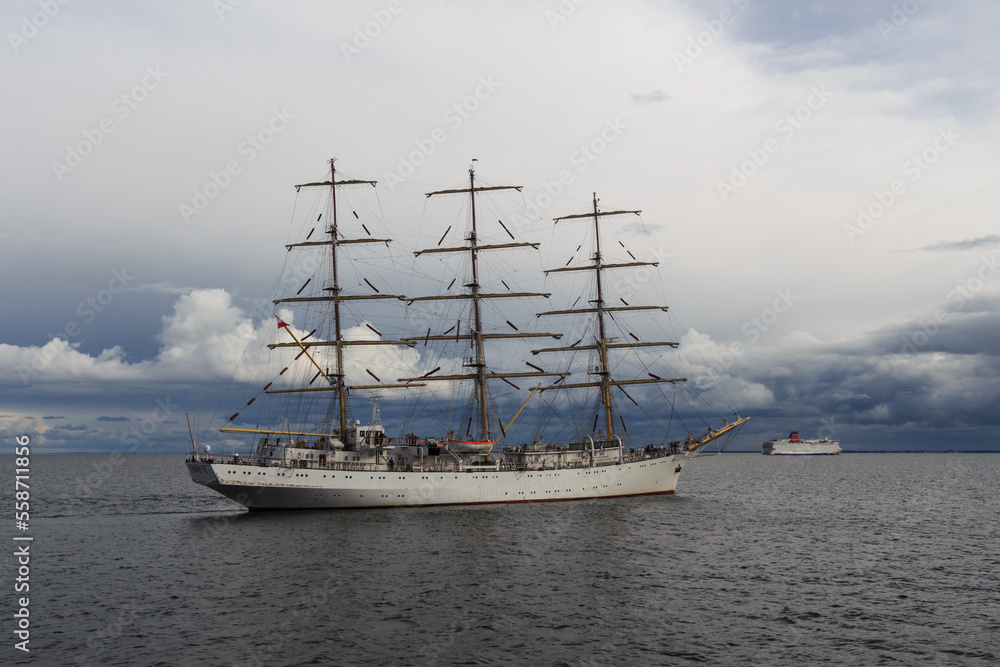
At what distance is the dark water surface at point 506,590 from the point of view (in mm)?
23500

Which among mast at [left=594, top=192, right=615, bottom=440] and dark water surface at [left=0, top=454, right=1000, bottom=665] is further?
mast at [left=594, top=192, right=615, bottom=440]

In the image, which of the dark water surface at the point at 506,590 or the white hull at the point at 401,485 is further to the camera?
the white hull at the point at 401,485

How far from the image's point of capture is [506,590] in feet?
102

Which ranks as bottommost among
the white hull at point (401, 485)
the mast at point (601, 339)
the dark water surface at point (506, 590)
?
the dark water surface at point (506, 590)

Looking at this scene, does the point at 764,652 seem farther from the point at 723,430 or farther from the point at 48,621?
the point at 723,430

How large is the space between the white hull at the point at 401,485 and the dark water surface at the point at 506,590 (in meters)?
2.35

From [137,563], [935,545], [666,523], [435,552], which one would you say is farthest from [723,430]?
[137,563]

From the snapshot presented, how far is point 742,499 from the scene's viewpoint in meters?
78.2

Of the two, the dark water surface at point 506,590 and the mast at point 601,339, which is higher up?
the mast at point 601,339

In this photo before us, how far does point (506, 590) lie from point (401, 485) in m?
29.8

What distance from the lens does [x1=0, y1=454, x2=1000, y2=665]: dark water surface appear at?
23.5 m

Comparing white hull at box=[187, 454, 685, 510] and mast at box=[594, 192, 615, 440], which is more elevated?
mast at box=[594, 192, 615, 440]

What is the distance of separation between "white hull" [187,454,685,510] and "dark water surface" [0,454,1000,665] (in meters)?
2.35

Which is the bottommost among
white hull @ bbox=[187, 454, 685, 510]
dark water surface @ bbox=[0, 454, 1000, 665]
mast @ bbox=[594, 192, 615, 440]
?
dark water surface @ bbox=[0, 454, 1000, 665]
